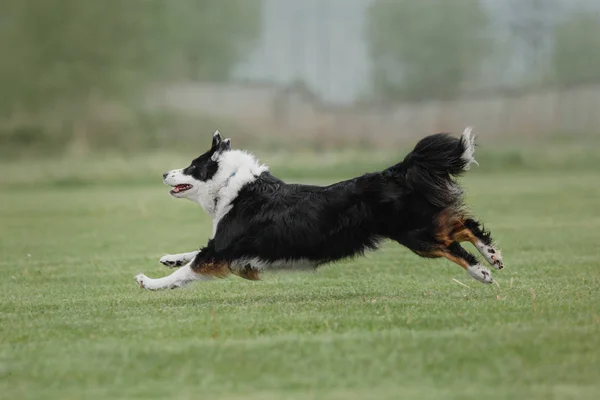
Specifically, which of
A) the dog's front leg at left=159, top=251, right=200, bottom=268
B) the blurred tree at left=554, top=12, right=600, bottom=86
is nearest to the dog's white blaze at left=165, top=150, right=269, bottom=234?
the dog's front leg at left=159, top=251, right=200, bottom=268

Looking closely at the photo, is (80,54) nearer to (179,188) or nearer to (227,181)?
(179,188)

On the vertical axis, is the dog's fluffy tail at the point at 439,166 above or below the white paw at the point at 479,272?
above

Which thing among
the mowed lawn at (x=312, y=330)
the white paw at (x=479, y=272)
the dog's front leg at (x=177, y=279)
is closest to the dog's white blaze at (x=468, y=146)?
the white paw at (x=479, y=272)

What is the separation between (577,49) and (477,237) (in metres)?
28.6

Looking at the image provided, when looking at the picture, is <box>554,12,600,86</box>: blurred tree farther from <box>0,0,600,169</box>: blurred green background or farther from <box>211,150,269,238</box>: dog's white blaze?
<box>211,150,269,238</box>: dog's white blaze

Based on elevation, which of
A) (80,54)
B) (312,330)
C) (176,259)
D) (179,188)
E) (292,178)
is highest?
(80,54)

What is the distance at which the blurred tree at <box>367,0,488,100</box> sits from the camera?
33.1 meters

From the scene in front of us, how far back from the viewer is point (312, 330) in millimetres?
5449

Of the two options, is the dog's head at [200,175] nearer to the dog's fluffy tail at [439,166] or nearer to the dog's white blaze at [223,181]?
the dog's white blaze at [223,181]

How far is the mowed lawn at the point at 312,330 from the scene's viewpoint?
433 centimetres

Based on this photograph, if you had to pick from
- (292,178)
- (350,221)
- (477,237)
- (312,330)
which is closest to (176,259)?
(350,221)

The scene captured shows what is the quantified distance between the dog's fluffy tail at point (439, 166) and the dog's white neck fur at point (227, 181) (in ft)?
3.77

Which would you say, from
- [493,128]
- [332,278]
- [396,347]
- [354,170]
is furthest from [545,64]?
[396,347]

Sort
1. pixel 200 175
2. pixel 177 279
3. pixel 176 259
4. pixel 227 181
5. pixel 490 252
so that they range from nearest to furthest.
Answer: pixel 490 252 → pixel 177 279 → pixel 227 181 → pixel 200 175 → pixel 176 259
